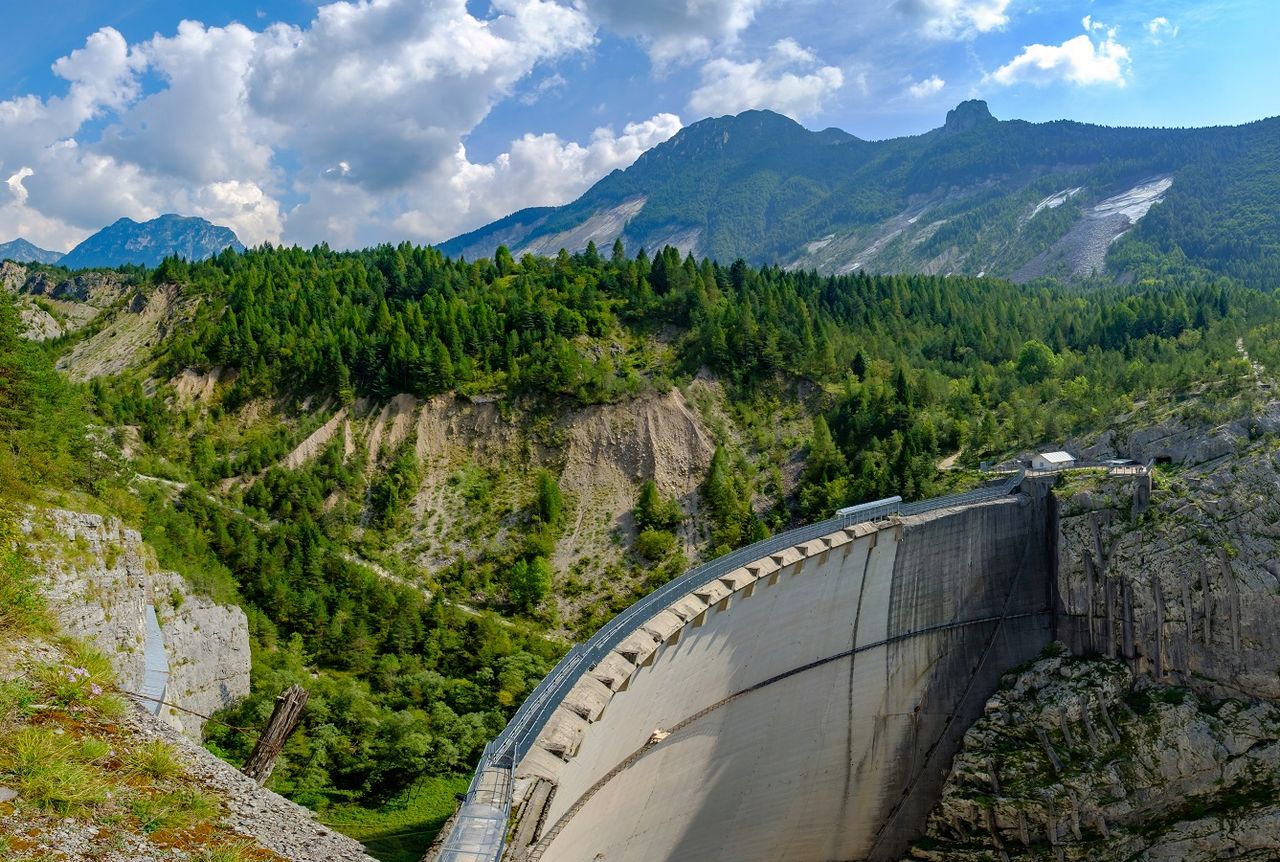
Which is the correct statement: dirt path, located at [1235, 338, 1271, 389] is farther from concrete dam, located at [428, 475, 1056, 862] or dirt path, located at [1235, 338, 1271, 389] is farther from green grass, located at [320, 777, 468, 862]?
green grass, located at [320, 777, 468, 862]

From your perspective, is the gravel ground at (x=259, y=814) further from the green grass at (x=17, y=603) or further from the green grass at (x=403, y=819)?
the green grass at (x=403, y=819)

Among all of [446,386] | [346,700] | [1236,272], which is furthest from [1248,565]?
[1236,272]

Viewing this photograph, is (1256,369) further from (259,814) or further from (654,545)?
(259,814)

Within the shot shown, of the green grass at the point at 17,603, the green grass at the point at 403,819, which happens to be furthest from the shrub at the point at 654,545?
the green grass at the point at 17,603

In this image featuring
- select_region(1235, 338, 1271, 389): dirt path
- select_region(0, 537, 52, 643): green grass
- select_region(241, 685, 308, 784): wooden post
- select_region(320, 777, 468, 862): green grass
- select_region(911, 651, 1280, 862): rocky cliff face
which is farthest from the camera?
select_region(1235, 338, 1271, 389): dirt path

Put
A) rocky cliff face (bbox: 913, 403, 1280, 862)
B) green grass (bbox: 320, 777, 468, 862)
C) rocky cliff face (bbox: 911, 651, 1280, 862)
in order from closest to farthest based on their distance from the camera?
green grass (bbox: 320, 777, 468, 862) → rocky cliff face (bbox: 911, 651, 1280, 862) → rocky cliff face (bbox: 913, 403, 1280, 862)

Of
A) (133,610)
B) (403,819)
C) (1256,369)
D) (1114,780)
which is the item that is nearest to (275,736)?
(133,610)

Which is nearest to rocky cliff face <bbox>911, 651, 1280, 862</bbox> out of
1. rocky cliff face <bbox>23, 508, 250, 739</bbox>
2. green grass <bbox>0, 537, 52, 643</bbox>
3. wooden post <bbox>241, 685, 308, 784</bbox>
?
wooden post <bbox>241, 685, 308, 784</bbox>
